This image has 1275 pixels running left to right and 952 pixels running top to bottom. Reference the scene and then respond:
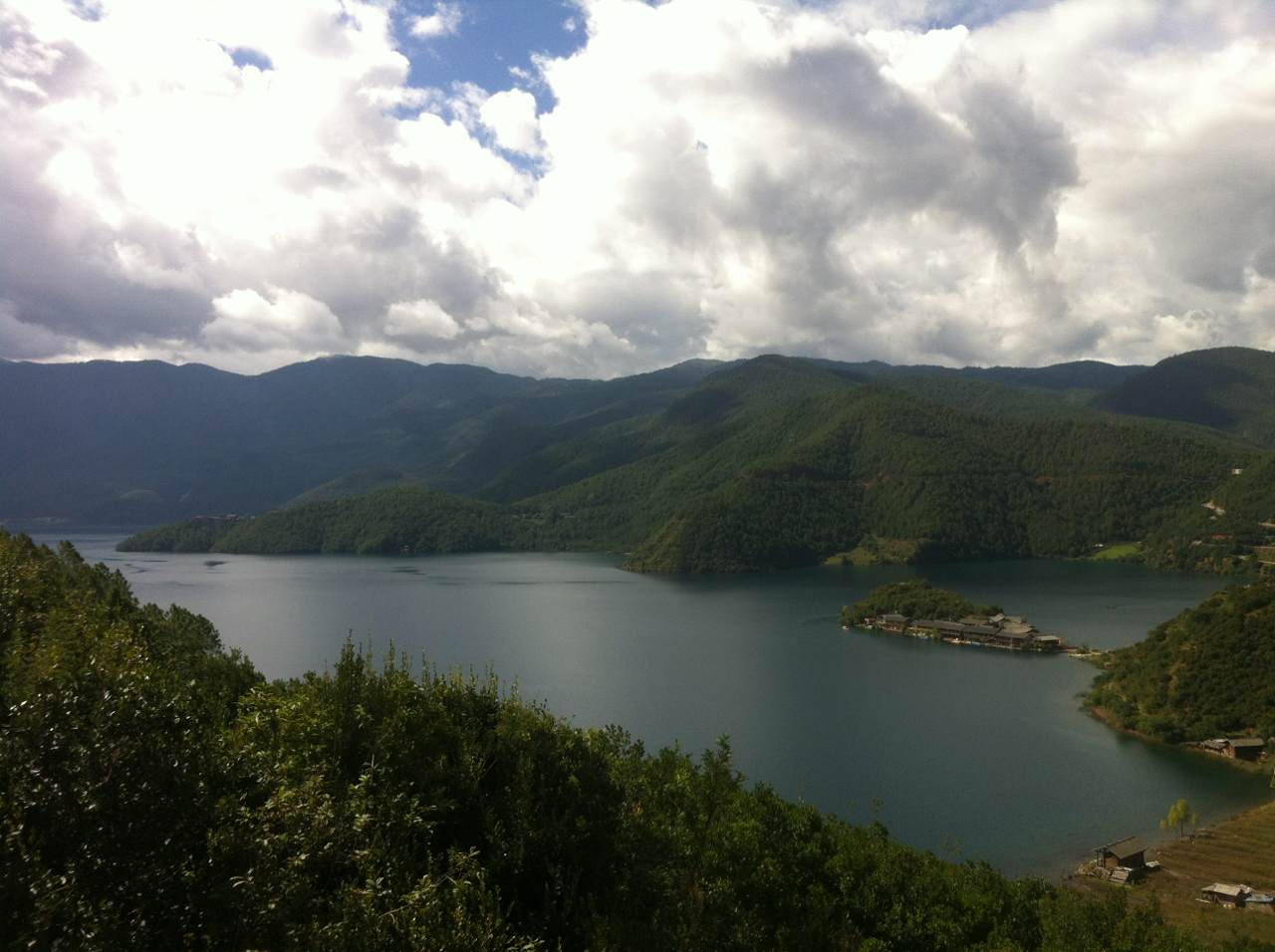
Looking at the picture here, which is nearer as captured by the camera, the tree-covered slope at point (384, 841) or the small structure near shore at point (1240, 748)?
the tree-covered slope at point (384, 841)

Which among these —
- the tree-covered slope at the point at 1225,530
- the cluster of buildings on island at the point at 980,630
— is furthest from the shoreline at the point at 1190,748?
the tree-covered slope at the point at 1225,530

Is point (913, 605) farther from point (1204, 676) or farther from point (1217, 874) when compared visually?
point (1217, 874)

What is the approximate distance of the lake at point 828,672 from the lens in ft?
125

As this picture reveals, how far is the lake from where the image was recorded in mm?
38125

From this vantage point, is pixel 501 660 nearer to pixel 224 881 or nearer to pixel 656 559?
pixel 224 881

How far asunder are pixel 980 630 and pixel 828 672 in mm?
20175

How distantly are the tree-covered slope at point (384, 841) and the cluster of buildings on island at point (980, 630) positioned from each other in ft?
179

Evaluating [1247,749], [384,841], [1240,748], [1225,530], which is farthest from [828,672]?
[1225,530]

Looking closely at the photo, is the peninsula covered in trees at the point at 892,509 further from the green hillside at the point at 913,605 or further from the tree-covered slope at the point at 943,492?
the green hillside at the point at 913,605

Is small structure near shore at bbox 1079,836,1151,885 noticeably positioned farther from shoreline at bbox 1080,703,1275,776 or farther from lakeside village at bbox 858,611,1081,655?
lakeside village at bbox 858,611,1081,655

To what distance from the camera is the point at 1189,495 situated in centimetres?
14550

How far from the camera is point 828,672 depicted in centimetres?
6238

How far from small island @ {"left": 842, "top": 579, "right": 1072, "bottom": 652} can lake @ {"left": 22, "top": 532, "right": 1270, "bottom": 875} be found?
2.44m

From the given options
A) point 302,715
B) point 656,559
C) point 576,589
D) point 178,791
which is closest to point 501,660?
point 576,589
